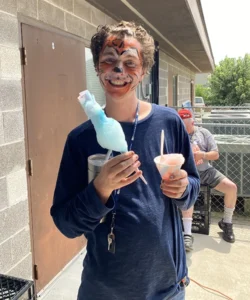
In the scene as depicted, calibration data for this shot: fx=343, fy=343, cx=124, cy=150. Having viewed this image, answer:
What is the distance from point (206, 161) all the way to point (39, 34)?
2.67 metres

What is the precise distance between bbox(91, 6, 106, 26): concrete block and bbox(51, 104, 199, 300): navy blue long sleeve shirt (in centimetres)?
323

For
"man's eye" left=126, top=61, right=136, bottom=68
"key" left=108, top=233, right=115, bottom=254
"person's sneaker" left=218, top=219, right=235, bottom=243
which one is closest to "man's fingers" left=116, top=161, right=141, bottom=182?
"key" left=108, top=233, right=115, bottom=254

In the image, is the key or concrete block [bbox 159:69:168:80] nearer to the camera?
the key

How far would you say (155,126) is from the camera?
1.46 metres

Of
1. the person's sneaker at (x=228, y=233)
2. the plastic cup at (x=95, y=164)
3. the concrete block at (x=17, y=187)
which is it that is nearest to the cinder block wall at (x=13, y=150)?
the concrete block at (x=17, y=187)

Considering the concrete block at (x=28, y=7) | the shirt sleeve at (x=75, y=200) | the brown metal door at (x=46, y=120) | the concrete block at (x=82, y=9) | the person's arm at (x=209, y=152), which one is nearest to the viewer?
the shirt sleeve at (x=75, y=200)

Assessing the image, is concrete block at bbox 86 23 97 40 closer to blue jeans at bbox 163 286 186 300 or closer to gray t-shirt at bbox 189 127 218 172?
gray t-shirt at bbox 189 127 218 172

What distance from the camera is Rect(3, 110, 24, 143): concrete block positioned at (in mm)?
2666

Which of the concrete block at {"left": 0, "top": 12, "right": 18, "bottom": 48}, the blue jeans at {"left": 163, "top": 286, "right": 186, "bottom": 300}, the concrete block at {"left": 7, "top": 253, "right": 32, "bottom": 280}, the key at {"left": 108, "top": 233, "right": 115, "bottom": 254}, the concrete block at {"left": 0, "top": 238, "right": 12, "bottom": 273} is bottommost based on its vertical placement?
the concrete block at {"left": 7, "top": 253, "right": 32, "bottom": 280}

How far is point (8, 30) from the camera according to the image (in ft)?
8.68

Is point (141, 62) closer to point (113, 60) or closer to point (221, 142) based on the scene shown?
point (113, 60)

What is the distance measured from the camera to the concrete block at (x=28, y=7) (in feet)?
9.09

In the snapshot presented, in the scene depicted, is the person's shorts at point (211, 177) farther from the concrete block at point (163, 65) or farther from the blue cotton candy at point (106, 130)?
the concrete block at point (163, 65)

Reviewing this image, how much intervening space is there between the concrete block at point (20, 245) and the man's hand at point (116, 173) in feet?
6.03
